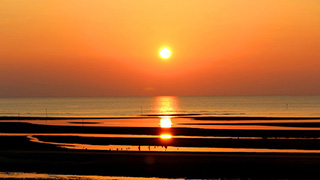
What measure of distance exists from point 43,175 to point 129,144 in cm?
1636

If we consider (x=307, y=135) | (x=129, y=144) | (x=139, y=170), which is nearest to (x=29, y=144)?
(x=129, y=144)

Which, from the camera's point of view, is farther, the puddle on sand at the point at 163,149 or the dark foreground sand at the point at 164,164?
the puddle on sand at the point at 163,149

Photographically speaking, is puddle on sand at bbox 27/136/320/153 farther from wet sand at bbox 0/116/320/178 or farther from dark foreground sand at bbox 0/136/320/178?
dark foreground sand at bbox 0/136/320/178

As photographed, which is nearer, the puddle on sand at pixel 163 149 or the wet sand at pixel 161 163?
the wet sand at pixel 161 163

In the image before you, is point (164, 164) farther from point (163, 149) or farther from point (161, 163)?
point (163, 149)

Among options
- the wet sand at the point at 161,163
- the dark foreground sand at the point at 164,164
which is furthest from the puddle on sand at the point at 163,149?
the dark foreground sand at the point at 164,164

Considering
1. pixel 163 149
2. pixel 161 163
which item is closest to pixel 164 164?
pixel 161 163

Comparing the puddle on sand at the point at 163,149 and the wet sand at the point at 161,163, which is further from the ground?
the puddle on sand at the point at 163,149

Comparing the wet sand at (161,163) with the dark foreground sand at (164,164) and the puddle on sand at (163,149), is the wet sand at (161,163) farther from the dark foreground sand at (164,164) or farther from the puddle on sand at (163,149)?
the puddle on sand at (163,149)

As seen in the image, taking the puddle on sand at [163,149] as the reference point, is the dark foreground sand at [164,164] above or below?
below

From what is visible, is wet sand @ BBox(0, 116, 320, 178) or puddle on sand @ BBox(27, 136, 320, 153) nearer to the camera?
wet sand @ BBox(0, 116, 320, 178)

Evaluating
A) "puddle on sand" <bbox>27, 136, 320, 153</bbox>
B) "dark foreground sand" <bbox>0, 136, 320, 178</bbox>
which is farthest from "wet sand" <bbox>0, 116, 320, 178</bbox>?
"puddle on sand" <bbox>27, 136, 320, 153</bbox>

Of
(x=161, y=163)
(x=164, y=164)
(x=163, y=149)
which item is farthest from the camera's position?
(x=163, y=149)

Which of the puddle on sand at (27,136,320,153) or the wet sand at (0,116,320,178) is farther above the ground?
the puddle on sand at (27,136,320,153)
